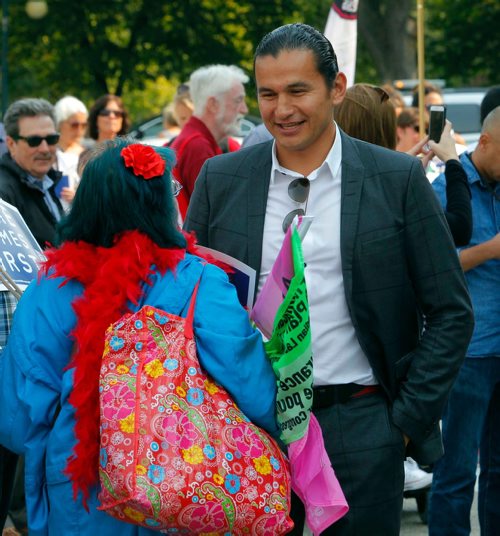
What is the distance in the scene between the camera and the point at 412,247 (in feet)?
11.5

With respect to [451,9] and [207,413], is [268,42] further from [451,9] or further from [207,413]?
[451,9]

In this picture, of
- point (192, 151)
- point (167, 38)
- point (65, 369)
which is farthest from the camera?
point (167, 38)

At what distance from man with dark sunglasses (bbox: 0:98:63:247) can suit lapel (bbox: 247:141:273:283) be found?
9.99 feet

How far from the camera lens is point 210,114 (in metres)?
7.89

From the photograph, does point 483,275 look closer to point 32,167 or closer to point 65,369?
point 65,369

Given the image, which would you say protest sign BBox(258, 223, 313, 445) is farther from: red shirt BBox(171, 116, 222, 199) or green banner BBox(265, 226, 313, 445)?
red shirt BBox(171, 116, 222, 199)

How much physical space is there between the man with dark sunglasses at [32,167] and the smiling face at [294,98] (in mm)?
3177

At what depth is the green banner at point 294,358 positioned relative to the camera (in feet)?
10.4

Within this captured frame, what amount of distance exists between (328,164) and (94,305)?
0.84 meters

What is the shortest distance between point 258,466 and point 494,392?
7.80 ft

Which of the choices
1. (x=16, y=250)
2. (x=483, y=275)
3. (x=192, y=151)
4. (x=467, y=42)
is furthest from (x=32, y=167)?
(x=467, y=42)

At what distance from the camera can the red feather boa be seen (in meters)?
3.19

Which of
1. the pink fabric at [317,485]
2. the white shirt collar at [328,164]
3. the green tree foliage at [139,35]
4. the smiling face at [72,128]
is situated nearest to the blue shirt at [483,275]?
the white shirt collar at [328,164]

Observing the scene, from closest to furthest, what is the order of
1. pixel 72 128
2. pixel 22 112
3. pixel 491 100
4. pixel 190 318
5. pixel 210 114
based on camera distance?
1. pixel 190 318
2. pixel 491 100
3. pixel 22 112
4. pixel 210 114
5. pixel 72 128
